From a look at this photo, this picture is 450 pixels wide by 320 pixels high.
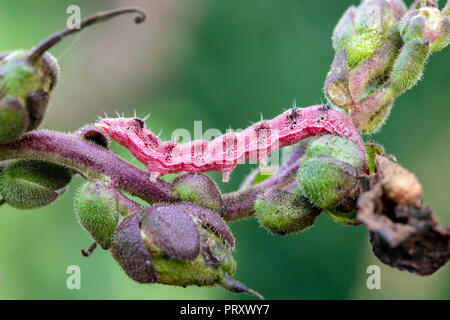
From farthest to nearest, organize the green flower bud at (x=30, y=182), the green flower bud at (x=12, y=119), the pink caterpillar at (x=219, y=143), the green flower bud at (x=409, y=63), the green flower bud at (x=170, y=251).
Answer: the pink caterpillar at (x=219, y=143) < the green flower bud at (x=409, y=63) < the green flower bud at (x=30, y=182) < the green flower bud at (x=170, y=251) < the green flower bud at (x=12, y=119)

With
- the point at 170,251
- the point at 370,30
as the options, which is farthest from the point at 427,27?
the point at 170,251

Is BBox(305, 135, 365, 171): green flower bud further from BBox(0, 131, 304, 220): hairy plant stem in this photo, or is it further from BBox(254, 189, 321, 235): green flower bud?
BBox(0, 131, 304, 220): hairy plant stem

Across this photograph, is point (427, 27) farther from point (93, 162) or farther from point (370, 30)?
point (93, 162)

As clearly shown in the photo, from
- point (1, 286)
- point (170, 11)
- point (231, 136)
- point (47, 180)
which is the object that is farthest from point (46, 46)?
point (170, 11)

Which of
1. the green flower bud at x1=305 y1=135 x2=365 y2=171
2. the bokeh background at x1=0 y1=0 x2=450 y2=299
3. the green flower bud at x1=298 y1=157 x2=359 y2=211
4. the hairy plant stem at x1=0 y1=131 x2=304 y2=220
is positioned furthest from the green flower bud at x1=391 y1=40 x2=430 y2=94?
the bokeh background at x1=0 y1=0 x2=450 y2=299

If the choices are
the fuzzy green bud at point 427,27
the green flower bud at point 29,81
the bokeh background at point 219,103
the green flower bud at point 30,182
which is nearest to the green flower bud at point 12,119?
the green flower bud at point 29,81

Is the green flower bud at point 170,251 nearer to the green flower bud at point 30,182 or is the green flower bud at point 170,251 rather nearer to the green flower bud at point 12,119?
the green flower bud at point 30,182

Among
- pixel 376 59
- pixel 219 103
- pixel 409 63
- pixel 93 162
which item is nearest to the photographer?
pixel 93 162
